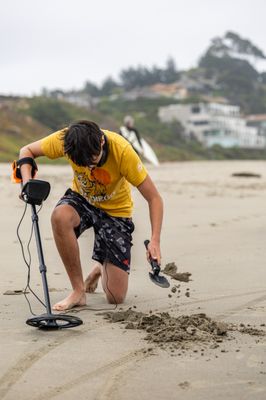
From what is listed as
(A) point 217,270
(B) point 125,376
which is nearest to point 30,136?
(A) point 217,270

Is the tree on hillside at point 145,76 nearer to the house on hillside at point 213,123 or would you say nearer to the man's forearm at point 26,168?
the house on hillside at point 213,123

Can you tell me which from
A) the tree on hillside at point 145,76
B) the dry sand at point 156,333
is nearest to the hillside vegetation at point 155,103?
the tree on hillside at point 145,76

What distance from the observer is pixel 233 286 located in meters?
5.41

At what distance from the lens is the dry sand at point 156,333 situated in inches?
123

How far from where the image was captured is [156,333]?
3.92m

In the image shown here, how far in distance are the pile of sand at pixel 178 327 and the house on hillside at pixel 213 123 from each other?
7282 centimetres

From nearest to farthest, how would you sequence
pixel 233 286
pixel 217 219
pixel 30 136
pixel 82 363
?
pixel 82 363, pixel 233 286, pixel 217 219, pixel 30 136

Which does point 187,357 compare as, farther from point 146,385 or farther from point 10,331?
point 10,331

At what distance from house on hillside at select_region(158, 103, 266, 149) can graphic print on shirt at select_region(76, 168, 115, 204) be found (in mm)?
72236

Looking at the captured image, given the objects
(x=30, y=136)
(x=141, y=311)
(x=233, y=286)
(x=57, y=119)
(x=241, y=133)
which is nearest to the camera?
(x=141, y=311)

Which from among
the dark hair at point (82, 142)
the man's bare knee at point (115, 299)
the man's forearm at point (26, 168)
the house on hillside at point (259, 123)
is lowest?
the house on hillside at point (259, 123)

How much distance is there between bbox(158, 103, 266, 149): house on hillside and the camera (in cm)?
8488

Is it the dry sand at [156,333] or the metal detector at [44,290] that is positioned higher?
the metal detector at [44,290]

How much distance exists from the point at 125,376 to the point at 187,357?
0.37 m
